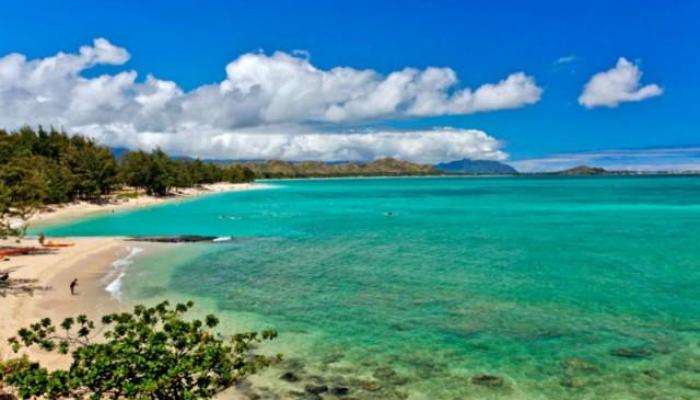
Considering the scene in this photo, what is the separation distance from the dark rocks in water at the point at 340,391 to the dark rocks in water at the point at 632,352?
1162cm

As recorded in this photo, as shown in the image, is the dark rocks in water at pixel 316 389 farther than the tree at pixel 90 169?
No

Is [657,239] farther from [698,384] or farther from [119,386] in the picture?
[119,386]

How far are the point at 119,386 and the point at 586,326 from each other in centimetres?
2198

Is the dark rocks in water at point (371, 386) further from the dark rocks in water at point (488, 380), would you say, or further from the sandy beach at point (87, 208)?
the sandy beach at point (87, 208)

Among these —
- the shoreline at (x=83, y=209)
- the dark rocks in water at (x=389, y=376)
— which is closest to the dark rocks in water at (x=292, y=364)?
the dark rocks in water at (x=389, y=376)

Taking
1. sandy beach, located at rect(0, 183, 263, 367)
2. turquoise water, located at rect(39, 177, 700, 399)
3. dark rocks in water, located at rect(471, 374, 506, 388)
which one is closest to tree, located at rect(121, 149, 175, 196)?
turquoise water, located at rect(39, 177, 700, 399)

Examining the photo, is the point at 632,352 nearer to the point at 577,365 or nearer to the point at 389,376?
the point at 577,365

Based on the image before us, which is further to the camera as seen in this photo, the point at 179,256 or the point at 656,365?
the point at 179,256

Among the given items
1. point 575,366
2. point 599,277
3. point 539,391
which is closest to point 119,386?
point 539,391

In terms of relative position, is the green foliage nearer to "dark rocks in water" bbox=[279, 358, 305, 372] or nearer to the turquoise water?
the turquoise water

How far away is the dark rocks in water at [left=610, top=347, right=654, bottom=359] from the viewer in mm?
21422

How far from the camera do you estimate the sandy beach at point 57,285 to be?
2548cm

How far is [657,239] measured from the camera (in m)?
56.5

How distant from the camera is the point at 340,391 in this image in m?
18.1
